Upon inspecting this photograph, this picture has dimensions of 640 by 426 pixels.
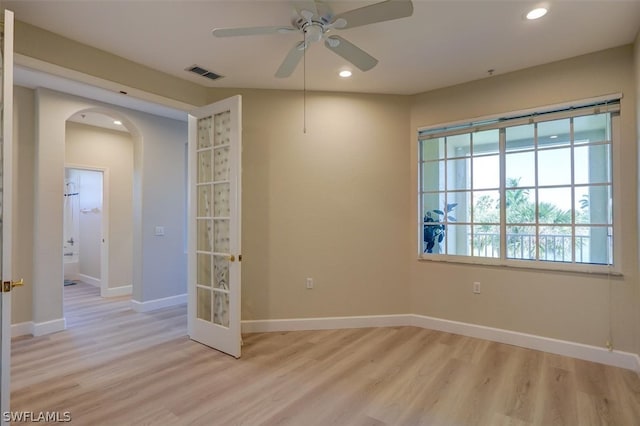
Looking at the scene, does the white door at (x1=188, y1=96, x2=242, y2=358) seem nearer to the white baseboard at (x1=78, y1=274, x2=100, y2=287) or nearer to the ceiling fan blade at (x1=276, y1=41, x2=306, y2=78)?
the ceiling fan blade at (x1=276, y1=41, x2=306, y2=78)

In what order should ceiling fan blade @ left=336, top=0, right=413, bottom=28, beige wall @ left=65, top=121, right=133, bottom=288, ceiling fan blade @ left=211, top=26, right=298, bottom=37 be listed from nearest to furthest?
ceiling fan blade @ left=336, top=0, right=413, bottom=28, ceiling fan blade @ left=211, top=26, right=298, bottom=37, beige wall @ left=65, top=121, right=133, bottom=288

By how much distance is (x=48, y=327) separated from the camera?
3590 millimetres

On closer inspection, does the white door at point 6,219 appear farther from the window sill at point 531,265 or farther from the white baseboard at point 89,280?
the white baseboard at point 89,280

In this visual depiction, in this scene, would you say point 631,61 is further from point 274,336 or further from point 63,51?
point 63,51

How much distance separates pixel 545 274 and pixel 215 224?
3255mm

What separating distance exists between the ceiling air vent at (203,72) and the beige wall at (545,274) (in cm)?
226

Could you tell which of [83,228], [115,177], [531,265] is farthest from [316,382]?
[83,228]

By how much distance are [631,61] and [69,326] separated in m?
6.25

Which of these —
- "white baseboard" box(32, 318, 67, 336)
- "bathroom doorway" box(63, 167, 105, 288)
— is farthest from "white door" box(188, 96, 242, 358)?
"bathroom doorway" box(63, 167, 105, 288)

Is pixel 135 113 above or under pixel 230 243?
above

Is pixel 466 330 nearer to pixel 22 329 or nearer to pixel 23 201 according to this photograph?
pixel 22 329

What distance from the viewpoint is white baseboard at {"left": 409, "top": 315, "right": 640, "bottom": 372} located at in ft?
9.13

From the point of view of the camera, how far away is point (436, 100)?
373 cm

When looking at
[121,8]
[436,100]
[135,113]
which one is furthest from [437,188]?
[135,113]
